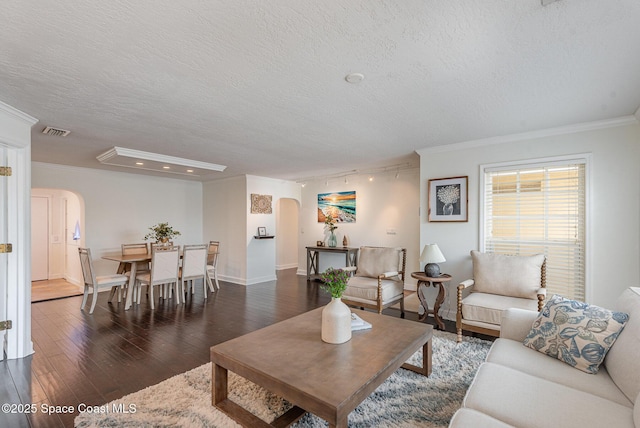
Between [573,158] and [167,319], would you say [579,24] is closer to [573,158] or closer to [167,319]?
[573,158]

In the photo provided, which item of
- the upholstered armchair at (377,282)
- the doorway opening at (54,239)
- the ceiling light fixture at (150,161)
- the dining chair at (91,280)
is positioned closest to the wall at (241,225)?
the ceiling light fixture at (150,161)

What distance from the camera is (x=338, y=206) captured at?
704cm

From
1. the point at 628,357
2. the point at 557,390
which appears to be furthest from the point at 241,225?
the point at 628,357

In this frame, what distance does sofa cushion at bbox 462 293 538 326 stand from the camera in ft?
10.0

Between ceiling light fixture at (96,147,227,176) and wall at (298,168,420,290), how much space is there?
8.59 feet

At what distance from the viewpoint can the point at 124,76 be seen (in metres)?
2.23

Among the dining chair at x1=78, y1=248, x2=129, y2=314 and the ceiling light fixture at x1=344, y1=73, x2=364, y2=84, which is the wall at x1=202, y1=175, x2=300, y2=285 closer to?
the dining chair at x1=78, y1=248, x2=129, y2=314

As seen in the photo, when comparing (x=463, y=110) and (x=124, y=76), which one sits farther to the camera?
(x=463, y=110)

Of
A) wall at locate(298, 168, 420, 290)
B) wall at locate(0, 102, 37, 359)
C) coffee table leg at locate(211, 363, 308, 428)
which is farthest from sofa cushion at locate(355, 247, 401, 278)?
wall at locate(0, 102, 37, 359)

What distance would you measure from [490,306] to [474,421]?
2138 millimetres

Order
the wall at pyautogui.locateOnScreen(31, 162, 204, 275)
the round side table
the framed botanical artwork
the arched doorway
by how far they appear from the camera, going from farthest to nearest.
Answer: the arched doorway
the wall at pyautogui.locateOnScreen(31, 162, 204, 275)
the framed botanical artwork
the round side table

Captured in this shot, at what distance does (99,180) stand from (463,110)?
22.0ft

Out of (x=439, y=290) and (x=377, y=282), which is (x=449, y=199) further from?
(x=377, y=282)

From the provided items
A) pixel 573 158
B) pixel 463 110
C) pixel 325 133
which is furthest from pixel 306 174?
pixel 573 158
